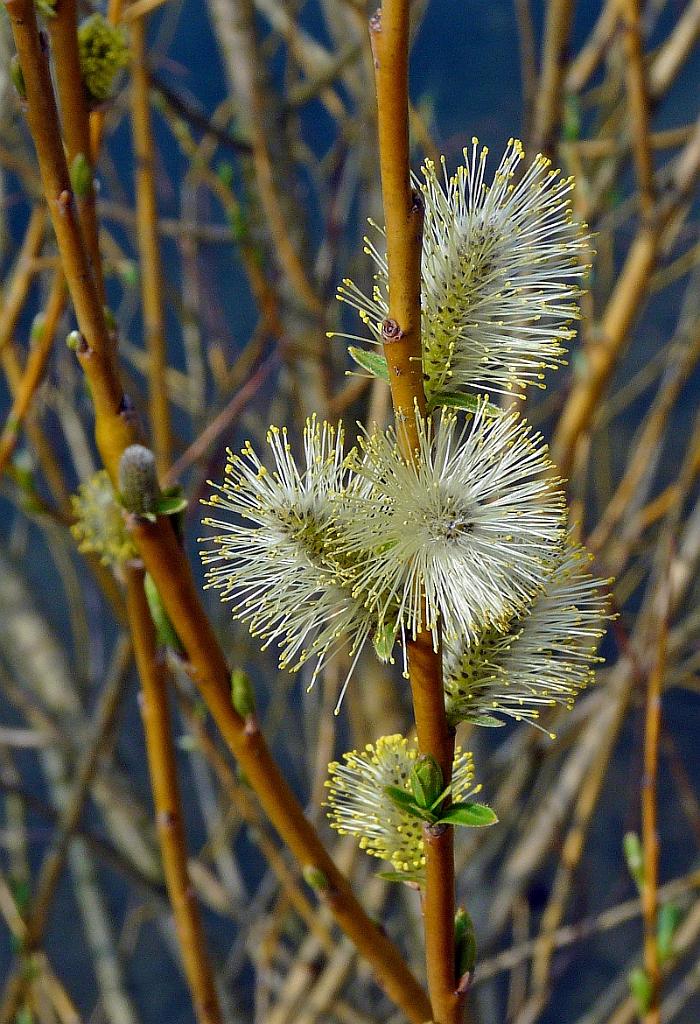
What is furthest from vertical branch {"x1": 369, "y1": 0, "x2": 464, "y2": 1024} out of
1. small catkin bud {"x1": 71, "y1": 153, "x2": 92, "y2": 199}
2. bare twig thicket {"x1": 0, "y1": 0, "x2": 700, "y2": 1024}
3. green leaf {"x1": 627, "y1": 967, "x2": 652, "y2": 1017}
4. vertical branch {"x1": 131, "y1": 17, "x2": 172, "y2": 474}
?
vertical branch {"x1": 131, "y1": 17, "x2": 172, "y2": 474}

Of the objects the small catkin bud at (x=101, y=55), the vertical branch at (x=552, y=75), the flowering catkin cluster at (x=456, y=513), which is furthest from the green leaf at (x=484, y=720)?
the vertical branch at (x=552, y=75)

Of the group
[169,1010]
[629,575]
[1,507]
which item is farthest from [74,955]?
[629,575]

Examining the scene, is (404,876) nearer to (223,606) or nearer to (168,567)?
(168,567)

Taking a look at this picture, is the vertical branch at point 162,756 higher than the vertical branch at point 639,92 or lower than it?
lower

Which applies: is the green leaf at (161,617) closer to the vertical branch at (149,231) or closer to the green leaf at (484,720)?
the green leaf at (484,720)

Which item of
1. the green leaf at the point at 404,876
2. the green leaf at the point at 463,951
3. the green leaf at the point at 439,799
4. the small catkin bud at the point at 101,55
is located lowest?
the green leaf at the point at 463,951

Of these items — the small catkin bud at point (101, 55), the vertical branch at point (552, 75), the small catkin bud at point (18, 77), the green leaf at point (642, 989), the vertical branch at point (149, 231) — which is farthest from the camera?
the vertical branch at point (552, 75)

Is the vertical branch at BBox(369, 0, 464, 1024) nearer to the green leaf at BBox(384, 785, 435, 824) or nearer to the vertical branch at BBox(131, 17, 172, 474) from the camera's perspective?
the green leaf at BBox(384, 785, 435, 824)

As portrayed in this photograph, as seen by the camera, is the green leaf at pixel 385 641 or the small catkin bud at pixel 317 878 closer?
the green leaf at pixel 385 641
